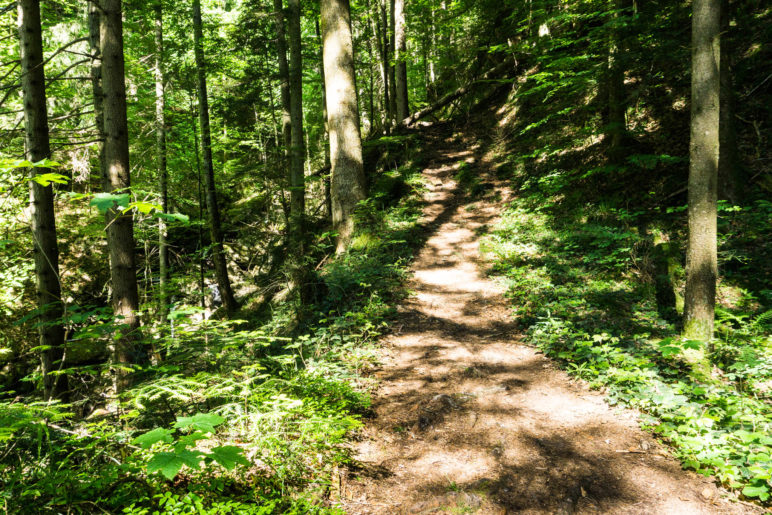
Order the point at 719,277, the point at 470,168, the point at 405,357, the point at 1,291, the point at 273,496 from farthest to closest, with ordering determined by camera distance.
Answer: the point at 470,168 → the point at 1,291 → the point at 719,277 → the point at 405,357 → the point at 273,496

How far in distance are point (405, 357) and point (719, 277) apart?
19.4 ft

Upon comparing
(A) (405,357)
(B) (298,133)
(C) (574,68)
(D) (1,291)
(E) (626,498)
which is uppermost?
(C) (574,68)

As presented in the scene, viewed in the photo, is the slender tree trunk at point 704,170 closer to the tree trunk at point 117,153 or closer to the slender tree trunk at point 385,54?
the tree trunk at point 117,153

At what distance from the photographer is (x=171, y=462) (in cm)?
164

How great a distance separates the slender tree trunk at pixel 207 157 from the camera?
11387 mm

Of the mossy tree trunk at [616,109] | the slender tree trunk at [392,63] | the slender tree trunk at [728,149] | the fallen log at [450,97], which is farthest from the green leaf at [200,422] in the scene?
the fallen log at [450,97]

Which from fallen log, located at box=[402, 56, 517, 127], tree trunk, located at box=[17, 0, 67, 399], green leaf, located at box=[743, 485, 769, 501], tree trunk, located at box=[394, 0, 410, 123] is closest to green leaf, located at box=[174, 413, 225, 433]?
tree trunk, located at box=[17, 0, 67, 399]

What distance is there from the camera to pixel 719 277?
20.9ft

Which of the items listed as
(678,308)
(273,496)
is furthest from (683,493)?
(678,308)

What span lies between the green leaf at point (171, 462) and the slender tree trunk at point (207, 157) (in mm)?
10815

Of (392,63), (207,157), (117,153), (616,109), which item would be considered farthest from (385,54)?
(117,153)

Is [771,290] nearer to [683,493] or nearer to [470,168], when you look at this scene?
[683,493]

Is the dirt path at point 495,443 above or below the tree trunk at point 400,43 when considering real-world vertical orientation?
below

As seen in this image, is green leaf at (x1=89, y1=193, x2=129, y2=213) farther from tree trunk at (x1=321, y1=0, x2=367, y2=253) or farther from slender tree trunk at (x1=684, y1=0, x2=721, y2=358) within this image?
tree trunk at (x1=321, y1=0, x2=367, y2=253)
